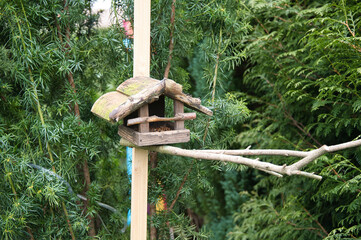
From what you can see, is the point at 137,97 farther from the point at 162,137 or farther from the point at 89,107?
the point at 89,107

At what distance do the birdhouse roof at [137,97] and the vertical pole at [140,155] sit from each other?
9 cm

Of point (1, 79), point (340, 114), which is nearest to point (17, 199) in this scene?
point (1, 79)

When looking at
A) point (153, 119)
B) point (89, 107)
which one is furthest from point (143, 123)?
point (89, 107)

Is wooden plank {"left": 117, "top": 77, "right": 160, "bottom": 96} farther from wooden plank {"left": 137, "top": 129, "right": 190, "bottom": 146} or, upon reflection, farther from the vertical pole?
wooden plank {"left": 137, "top": 129, "right": 190, "bottom": 146}

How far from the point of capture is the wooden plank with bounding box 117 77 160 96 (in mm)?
1294

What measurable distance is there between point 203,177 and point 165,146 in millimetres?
582

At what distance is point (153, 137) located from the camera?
124cm

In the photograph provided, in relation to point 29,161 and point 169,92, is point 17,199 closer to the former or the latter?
point 29,161

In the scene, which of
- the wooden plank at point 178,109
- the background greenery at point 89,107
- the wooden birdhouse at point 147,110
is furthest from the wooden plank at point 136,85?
the background greenery at point 89,107

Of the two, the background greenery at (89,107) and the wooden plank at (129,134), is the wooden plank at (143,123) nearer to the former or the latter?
the wooden plank at (129,134)

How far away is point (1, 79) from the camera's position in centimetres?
174

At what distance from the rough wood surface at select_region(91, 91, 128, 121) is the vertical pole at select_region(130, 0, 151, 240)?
13 cm

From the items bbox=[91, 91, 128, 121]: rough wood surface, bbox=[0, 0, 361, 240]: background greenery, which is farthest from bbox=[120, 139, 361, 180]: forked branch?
bbox=[0, 0, 361, 240]: background greenery

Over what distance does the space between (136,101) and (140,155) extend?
287mm
